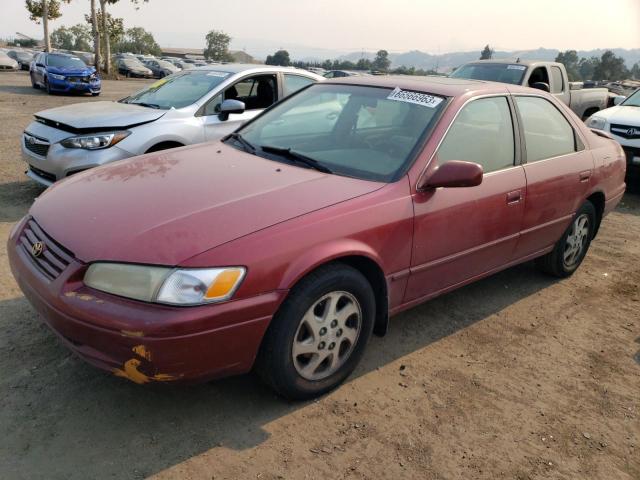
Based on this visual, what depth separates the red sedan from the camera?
2330 millimetres

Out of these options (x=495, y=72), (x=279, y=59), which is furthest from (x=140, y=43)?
(x=495, y=72)

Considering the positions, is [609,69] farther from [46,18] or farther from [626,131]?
[626,131]

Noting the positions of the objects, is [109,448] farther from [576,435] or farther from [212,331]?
[576,435]

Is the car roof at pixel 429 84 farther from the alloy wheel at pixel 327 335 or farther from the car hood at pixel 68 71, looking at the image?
the car hood at pixel 68 71

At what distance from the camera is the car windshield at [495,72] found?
9703 mm

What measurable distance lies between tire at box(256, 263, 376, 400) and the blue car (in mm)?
18548

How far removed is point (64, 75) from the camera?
1836 centimetres

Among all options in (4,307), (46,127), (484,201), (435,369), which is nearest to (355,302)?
(435,369)

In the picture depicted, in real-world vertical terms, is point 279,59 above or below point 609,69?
below

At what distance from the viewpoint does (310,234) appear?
8.49 ft

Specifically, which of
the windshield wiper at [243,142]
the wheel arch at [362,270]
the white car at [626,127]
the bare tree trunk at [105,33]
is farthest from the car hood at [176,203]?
the bare tree trunk at [105,33]

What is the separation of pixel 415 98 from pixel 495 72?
24.0ft

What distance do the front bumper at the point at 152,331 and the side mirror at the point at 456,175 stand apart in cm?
116

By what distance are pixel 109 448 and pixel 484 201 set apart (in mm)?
2500
